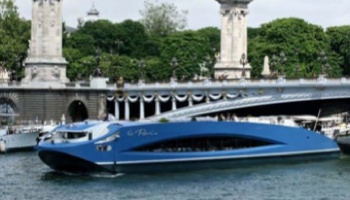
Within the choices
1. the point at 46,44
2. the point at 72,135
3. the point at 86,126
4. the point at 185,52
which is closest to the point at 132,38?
the point at 185,52

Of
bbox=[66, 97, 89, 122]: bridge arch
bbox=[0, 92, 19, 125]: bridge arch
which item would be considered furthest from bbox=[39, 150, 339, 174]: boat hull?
bbox=[0, 92, 19, 125]: bridge arch

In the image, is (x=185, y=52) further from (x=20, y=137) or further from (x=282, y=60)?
(x=20, y=137)

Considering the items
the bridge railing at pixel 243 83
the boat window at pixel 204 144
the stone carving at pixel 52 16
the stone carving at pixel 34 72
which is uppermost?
the stone carving at pixel 52 16

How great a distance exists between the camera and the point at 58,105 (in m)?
81.2

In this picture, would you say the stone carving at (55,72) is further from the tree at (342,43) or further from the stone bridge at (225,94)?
the tree at (342,43)

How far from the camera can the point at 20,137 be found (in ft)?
235

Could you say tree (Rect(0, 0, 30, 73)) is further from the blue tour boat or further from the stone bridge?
the blue tour boat

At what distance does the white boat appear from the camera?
6975 centimetres

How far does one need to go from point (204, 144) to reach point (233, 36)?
3580 cm

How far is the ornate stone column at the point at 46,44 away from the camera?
81.1 meters

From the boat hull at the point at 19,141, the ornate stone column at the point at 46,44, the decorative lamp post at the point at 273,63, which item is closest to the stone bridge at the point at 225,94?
the ornate stone column at the point at 46,44

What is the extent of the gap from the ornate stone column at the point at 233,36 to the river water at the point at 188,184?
33.8 metres

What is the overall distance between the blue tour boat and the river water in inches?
31.8

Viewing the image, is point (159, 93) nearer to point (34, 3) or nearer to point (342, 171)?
point (34, 3)
